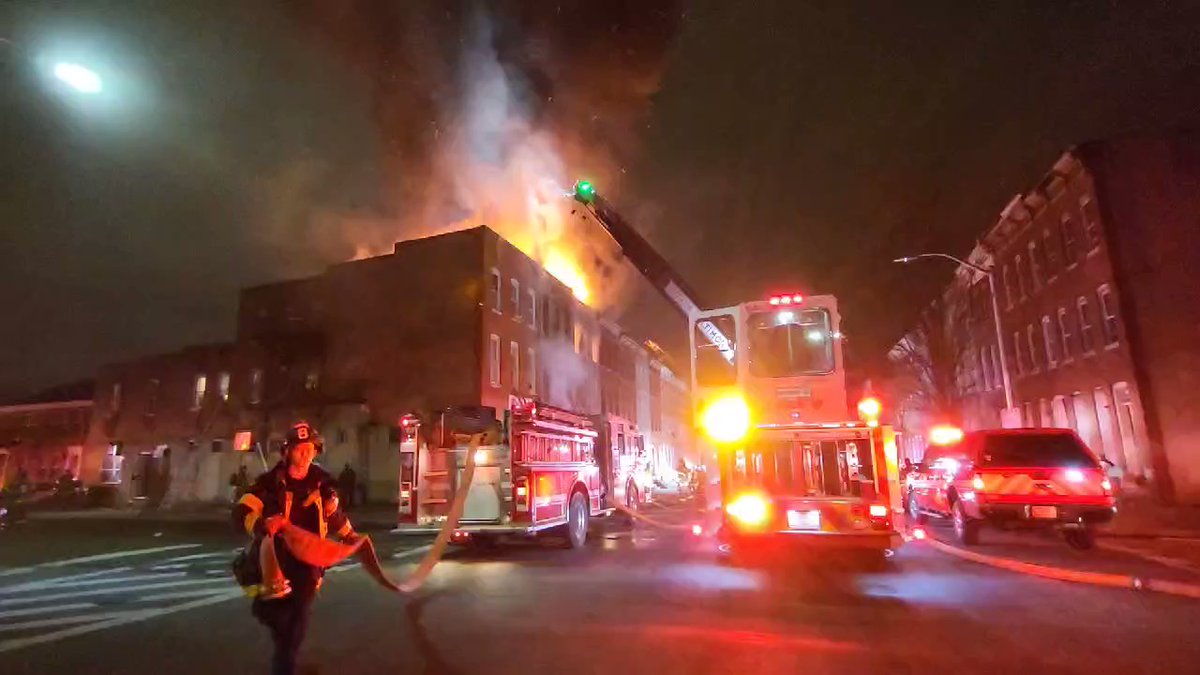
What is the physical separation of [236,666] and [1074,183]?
23804mm

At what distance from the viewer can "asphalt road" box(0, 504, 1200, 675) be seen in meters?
4.98

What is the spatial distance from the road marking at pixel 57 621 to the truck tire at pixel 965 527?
11.7m

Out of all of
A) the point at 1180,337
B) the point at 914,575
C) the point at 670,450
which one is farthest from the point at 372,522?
the point at 670,450

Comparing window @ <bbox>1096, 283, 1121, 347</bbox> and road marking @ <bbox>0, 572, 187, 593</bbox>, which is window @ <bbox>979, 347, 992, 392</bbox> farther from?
road marking @ <bbox>0, 572, 187, 593</bbox>

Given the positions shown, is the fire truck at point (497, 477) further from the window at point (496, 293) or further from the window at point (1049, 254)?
the window at point (1049, 254)

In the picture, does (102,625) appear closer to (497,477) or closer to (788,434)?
(497,477)

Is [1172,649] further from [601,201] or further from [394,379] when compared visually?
[394,379]

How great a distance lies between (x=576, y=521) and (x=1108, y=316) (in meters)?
16.8

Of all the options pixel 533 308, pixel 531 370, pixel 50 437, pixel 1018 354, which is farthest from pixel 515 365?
pixel 50 437

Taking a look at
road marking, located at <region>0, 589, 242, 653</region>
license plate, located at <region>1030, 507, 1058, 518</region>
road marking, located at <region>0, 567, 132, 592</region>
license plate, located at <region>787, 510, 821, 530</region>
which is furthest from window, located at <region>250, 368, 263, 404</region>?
license plate, located at <region>1030, 507, 1058, 518</region>

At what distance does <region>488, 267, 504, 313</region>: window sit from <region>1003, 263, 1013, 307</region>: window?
19.4 m

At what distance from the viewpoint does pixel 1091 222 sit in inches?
779

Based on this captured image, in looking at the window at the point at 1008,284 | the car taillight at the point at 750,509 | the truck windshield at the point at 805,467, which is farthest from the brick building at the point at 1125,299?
the car taillight at the point at 750,509

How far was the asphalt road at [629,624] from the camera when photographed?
498cm
